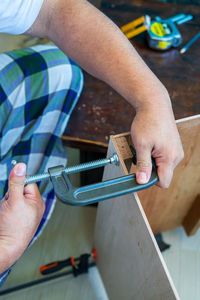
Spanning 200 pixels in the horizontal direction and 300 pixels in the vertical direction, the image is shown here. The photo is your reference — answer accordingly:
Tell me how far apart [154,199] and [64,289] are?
392 millimetres

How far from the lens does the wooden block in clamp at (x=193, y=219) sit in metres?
0.90

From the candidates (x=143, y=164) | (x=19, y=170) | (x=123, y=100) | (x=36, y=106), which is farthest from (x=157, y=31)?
(x=19, y=170)

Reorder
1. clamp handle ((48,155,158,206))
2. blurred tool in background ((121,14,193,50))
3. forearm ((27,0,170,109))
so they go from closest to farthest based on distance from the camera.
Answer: clamp handle ((48,155,158,206)) < forearm ((27,0,170,109)) < blurred tool in background ((121,14,193,50))

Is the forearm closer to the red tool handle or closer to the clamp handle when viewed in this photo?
the clamp handle

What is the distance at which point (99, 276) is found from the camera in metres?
0.92

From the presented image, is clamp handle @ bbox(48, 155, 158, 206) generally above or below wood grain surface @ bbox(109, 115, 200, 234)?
above

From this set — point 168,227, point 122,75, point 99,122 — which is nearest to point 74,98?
point 99,122

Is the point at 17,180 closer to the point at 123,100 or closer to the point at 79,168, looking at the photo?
the point at 79,168

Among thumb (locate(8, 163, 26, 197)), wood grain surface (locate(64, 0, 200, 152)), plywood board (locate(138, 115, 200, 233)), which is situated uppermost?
thumb (locate(8, 163, 26, 197))

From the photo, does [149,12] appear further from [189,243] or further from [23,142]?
[189,243]

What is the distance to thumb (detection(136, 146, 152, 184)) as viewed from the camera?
1.59 feet

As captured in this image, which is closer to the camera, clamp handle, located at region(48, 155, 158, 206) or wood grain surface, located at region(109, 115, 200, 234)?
clamp handle, located at region(48, 155, 158, 206)

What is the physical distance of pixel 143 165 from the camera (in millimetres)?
500

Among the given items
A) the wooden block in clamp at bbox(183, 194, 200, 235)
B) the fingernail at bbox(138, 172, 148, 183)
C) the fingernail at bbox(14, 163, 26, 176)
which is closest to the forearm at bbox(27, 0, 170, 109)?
the fingernail at bbox(138, 172, 148, 183)
